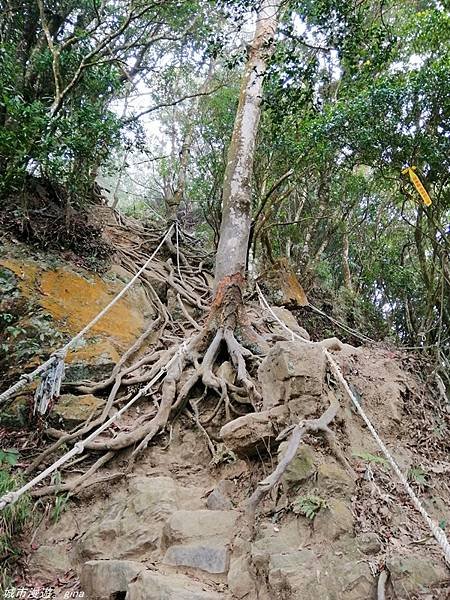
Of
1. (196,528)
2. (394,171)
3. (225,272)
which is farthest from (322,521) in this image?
(394,171)

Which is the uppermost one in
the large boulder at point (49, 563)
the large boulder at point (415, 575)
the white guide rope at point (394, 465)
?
the white guide rope at point (394, 465)

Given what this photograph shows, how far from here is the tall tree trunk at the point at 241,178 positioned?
4.82 meters

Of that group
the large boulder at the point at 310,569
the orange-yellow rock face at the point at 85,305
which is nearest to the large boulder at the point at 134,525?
the large boulder at the point at 310,569

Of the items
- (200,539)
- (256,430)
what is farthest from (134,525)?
(256,430)

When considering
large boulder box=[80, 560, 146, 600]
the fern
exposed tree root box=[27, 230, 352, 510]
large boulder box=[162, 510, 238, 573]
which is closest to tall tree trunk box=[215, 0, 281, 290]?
exposed tree root box=[27, 230, 352, 510]

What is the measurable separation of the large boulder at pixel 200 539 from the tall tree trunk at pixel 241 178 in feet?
8.23

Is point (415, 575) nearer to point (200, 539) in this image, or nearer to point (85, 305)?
point (200, 539)

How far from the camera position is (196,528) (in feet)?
8.34

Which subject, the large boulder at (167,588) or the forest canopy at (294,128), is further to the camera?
the forest canopy at (294,128)

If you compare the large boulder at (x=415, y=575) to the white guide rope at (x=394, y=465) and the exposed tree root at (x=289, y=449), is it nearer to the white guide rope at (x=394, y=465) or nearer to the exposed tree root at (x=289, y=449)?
the white guide rope at (x=394, y=465)

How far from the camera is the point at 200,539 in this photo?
2465mm

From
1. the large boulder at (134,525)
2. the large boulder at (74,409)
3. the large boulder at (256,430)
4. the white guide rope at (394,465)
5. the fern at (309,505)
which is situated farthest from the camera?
the large boulder at (74,409)

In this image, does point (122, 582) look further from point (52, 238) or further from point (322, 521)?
point (52, 238)

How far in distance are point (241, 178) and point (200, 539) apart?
388 centimetres
